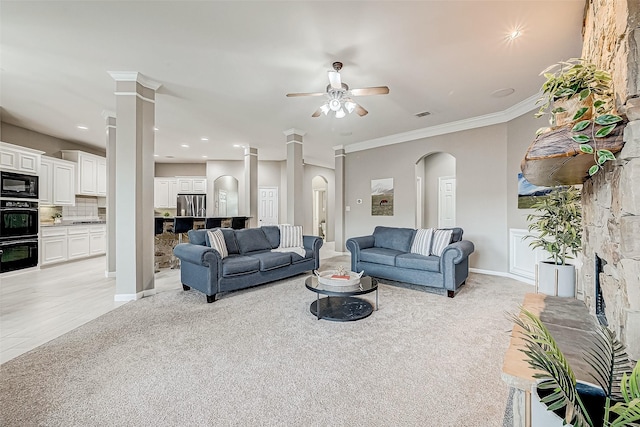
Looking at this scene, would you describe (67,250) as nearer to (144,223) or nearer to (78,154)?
(78,154)

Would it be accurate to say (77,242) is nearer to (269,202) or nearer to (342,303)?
(269,202)

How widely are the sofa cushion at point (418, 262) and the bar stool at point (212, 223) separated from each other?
392cm

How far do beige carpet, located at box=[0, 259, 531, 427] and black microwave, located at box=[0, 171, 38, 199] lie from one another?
154 inches

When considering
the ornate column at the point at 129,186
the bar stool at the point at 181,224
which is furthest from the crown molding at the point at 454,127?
the ornate column at the point at 129,186

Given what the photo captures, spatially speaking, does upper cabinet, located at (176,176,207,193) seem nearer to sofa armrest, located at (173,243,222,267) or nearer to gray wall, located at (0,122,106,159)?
gray wall, located at (0,122,106,159)

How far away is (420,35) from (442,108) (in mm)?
2175

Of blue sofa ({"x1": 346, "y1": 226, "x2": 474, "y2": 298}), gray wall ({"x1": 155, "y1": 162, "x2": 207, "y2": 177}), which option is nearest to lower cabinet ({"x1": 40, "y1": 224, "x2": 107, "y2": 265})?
gray wall ({"x1": 155, "y1": 162, "x2": 207, "y2": 177})

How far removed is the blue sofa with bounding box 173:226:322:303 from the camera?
11.4ft

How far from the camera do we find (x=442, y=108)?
15.0 feet

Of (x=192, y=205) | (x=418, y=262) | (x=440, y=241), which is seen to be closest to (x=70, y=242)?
(x=192, y=205)

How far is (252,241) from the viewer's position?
15.0 ft

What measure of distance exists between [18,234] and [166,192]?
436 centimetres

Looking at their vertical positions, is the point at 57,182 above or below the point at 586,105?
→ above

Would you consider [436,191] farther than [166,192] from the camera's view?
No
